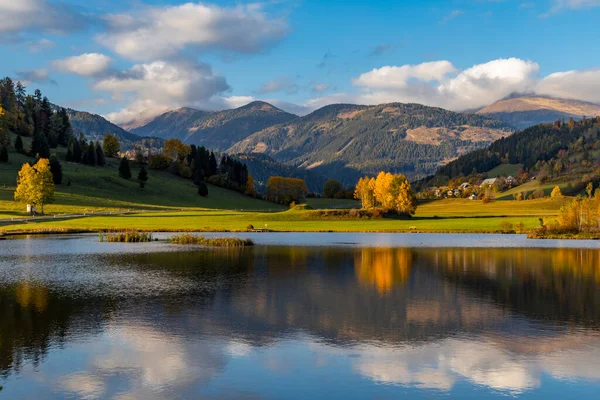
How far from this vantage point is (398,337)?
29703 mm

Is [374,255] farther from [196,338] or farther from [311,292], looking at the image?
[196,338]

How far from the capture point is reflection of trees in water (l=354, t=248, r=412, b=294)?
159ft

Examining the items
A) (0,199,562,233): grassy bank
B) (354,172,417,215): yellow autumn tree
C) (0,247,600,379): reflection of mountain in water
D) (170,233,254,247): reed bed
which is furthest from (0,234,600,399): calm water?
(354,172,417,215): yellow autumn tree

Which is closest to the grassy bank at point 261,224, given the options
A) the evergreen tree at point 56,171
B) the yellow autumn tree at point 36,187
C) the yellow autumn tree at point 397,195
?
the yellow autumn tree at point 397,195

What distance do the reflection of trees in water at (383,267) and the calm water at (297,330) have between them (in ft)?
0.96

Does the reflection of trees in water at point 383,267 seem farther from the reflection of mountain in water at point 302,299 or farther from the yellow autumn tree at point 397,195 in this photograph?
the yellow autumn tree at point 397,195

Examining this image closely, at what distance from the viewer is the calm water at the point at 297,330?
22.5 metres

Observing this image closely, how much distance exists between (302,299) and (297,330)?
9053 mm

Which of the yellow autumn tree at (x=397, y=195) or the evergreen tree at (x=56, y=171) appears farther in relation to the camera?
the evergreen tree at (x=56, y=171)

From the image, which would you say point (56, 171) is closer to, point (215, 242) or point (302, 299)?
point (215, 242)

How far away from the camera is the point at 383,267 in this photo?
59.3m

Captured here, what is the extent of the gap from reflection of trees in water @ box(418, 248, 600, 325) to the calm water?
202mm

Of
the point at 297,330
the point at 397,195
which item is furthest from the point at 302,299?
the point at 397,195

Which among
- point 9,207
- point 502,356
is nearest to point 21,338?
point 502,356
